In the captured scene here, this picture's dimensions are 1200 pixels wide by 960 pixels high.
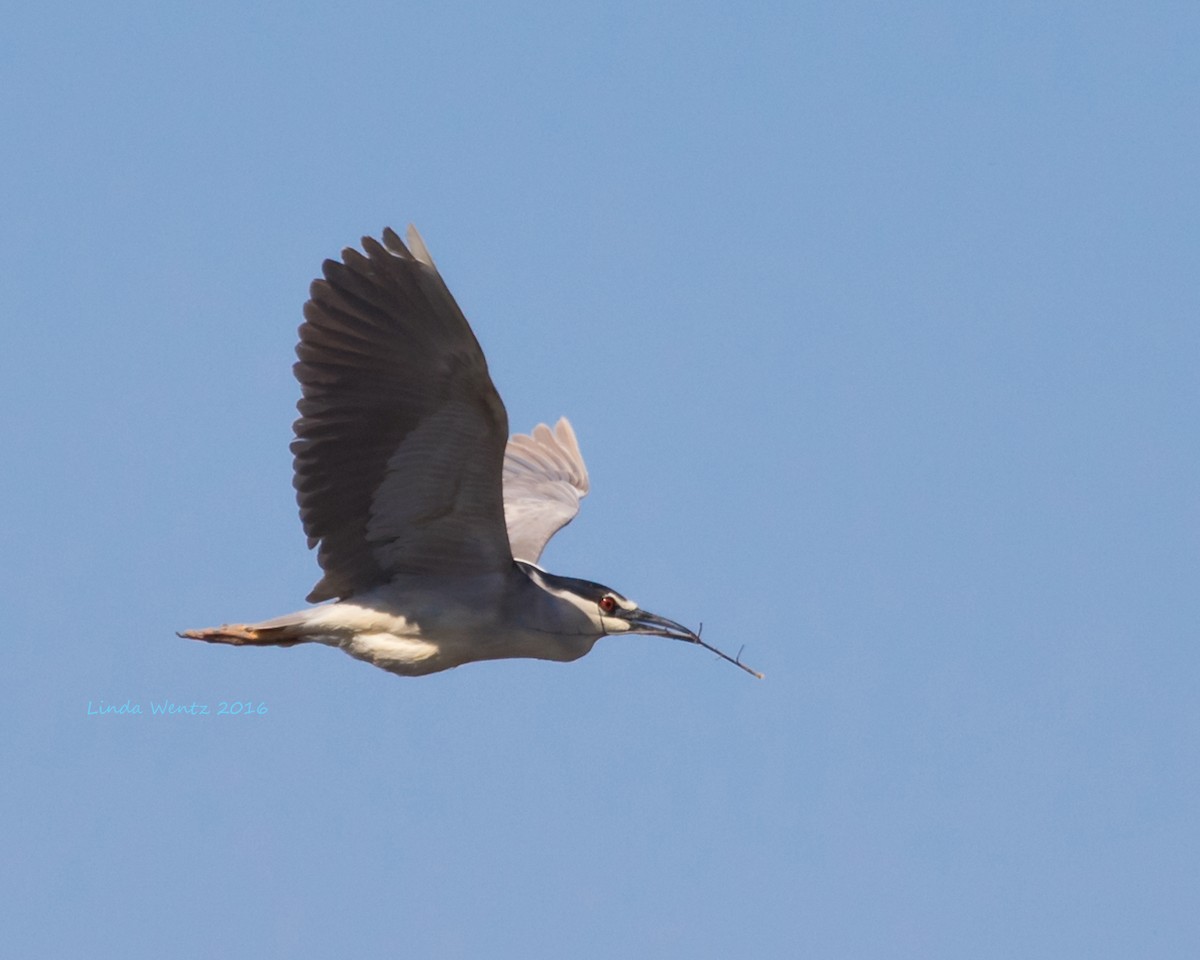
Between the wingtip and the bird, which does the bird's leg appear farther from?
the wingtip

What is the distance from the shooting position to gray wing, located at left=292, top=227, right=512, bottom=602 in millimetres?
11531

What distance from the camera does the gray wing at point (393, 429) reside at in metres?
11.5

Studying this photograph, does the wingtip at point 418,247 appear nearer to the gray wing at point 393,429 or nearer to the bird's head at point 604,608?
the gray wing at point 393,429

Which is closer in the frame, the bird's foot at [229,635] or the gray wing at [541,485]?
the bird's foot at [229,635]

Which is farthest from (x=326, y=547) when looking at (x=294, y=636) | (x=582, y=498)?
(x=582, y=498)

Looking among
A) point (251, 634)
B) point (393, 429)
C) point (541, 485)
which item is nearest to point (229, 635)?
point (251, 634)

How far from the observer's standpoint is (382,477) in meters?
12.1

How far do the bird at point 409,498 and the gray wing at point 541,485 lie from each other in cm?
193

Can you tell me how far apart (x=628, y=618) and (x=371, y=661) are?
1.56 metres

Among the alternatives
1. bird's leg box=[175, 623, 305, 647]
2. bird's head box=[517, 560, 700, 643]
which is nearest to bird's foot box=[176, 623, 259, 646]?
bird's leg box=[175, 623, 305, 647]

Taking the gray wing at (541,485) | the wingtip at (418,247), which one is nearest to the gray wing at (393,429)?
the wingtip at (418,247)

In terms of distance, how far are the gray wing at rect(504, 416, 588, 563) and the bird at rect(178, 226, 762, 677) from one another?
1.93m

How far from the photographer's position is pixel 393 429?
11.9m

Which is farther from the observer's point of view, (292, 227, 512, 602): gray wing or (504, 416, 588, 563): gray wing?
(504, 416, 588, 563): gray wing
